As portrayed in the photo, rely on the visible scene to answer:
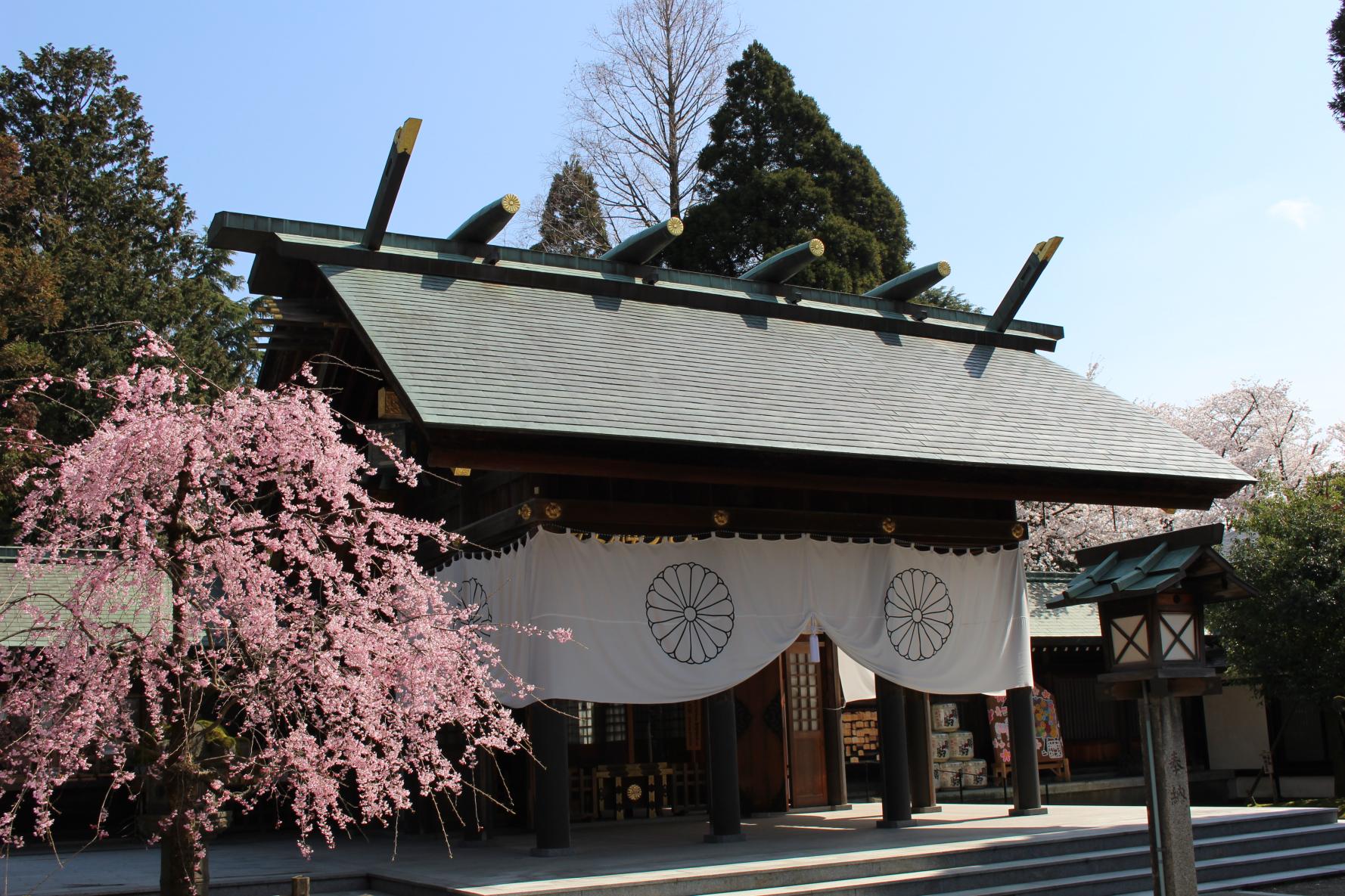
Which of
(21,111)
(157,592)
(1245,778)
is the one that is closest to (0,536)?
(21,111)

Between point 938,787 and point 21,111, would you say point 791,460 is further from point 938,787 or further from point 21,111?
point 21,111

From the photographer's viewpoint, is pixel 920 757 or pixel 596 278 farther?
pixel 920 757

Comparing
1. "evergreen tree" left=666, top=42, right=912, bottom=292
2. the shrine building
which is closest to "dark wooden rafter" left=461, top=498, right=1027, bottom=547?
the shrine building

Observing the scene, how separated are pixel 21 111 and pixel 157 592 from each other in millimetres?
26136

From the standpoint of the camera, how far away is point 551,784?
8.75 m

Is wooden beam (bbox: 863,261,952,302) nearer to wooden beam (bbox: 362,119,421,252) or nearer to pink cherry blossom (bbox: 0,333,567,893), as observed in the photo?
wooden beam (bbox: 362,119,421,252)

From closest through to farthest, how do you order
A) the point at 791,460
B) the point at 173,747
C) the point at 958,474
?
the point at 173,747
the point at 791,460
the point at 958,474

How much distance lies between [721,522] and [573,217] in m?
20.4

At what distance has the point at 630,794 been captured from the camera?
40.5 feet

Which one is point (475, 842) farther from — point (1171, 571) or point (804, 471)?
point (1171, 571)

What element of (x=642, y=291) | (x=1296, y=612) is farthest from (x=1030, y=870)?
(x=1296, y=612)

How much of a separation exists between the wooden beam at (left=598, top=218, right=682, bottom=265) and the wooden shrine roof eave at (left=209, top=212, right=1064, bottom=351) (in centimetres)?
8

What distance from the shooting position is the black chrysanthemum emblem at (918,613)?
10.1m

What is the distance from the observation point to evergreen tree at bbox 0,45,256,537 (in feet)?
72.5
